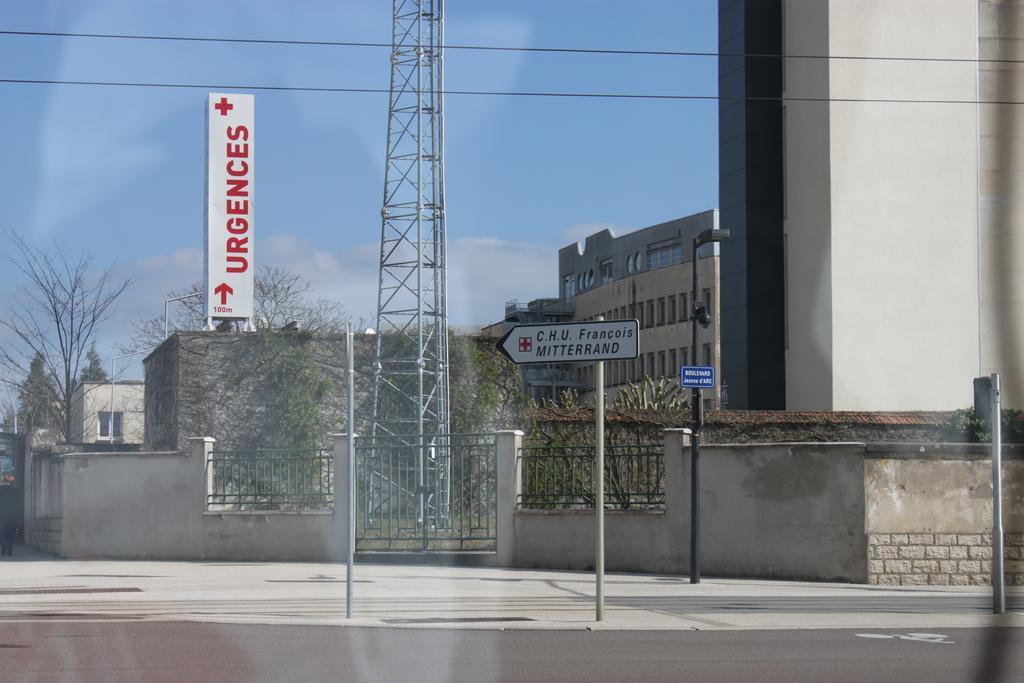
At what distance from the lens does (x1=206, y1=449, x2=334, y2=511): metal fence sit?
22.0 m

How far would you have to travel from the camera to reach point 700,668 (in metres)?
9.34

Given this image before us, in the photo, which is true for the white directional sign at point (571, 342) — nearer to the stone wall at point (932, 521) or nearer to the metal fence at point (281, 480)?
the stone wall at point (932, 521)

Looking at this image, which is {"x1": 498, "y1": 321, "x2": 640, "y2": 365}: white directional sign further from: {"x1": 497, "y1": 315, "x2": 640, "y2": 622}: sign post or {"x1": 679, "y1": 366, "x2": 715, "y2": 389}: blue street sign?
{"x1": 679, "y1": 366, "x2": 715, "y2": 389}: blue street sign

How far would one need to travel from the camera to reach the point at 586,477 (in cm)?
2059

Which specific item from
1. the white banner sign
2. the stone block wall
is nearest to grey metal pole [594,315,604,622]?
the stone block wall

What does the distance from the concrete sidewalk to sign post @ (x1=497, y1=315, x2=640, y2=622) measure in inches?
68.8

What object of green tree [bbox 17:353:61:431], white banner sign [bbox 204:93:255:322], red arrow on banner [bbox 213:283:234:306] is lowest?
green tree [bbox 17:353:61:431]

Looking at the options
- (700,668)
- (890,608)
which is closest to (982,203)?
(700,668)

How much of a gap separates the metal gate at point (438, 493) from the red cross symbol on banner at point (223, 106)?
1280 centimetres

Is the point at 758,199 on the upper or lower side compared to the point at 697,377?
upper

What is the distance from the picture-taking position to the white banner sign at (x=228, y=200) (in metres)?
30.7

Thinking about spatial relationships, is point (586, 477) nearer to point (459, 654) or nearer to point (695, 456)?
point (695, 456)

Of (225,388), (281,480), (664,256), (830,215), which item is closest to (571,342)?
(281,480)

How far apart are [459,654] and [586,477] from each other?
10.7 metres
